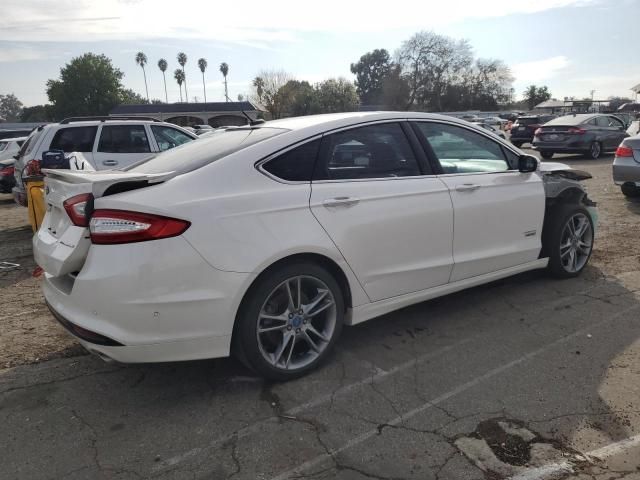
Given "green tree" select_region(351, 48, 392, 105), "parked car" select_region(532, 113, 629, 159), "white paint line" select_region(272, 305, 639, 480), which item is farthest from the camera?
"green tree" select_region(351, 48, 392, 105)

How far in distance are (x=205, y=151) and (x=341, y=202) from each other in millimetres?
970

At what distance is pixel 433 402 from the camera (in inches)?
121

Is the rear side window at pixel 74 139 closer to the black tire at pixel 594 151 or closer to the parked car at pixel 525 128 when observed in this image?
the black tire at pixel 594 151

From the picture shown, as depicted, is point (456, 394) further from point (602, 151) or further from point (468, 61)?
point (468, 61)

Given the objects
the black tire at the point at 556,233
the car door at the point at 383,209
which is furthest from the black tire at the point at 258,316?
the black tire at the point at 556,233

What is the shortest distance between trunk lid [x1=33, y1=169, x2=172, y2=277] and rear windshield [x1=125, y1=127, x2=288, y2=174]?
0.28 metres

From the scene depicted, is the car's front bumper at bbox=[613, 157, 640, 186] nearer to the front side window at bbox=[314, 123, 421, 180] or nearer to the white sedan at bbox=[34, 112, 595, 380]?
the white sedan at bbox=[34, 112, 595, 380]

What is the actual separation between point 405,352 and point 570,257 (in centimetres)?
236

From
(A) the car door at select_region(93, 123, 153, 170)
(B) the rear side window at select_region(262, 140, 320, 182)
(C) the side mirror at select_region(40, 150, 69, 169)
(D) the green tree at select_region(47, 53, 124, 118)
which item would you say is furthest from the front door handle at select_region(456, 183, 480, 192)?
(D) the green tree at select_region(47, 53, 124, 118)

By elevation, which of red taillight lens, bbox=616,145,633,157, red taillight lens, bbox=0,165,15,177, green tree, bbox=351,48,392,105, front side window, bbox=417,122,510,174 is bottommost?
red taillight lens, bbox=0,165,15,177

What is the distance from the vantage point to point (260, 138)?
11.4ft

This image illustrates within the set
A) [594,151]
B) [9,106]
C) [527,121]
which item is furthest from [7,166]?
[9,106]

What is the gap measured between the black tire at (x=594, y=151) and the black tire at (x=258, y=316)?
16.4 m

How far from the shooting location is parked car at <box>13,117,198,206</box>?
29.0ft
